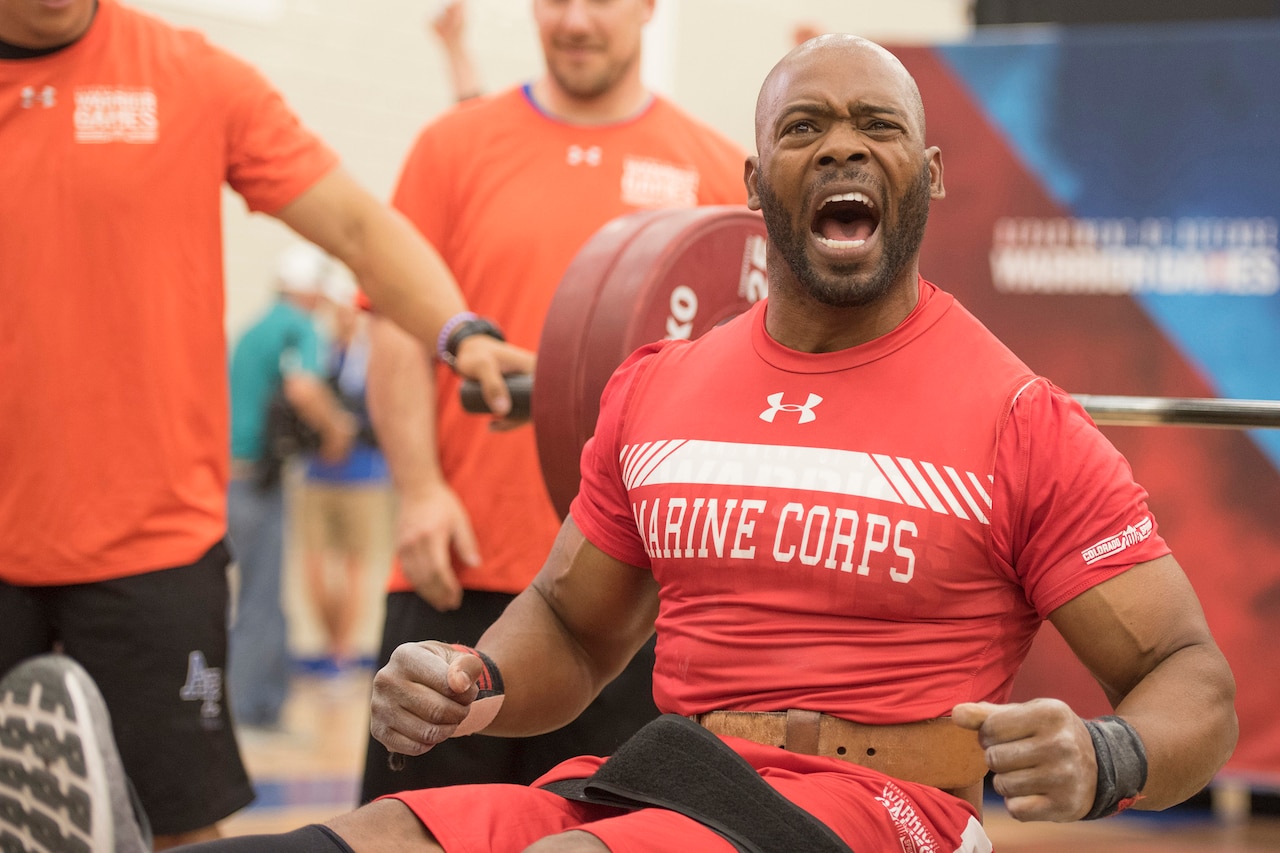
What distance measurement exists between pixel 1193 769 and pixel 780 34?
764cm

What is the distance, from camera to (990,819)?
4.68 metres

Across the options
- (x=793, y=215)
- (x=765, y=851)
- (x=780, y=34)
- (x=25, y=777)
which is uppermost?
(x=780, y=34)

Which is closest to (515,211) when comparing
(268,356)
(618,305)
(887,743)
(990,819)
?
(618,305)

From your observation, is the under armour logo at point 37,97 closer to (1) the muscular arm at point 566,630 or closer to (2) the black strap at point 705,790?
(1) the muscular arm at point 566,630

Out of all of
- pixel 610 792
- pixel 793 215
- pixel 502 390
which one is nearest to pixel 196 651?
pixel 502 390

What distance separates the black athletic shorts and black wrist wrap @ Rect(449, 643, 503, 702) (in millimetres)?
792

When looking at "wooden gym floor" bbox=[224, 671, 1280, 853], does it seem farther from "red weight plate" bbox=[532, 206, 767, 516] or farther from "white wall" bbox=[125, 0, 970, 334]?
"white wall" bbox=[125, 0, 970, 334]

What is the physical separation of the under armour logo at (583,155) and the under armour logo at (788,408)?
1140mm

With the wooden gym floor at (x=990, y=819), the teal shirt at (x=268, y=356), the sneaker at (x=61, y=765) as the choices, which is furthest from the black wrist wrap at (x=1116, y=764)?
the teal shirt at (x=268, y=356)

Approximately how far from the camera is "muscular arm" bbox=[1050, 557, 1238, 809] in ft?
4.67

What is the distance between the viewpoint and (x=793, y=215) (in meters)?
1.68

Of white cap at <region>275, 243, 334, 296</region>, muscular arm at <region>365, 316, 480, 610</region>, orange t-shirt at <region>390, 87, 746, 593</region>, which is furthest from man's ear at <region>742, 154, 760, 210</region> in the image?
white cap at <region>275, 243, 334, 296</region>

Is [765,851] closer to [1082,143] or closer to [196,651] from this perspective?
[196,651]

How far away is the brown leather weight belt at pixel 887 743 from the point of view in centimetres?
153
